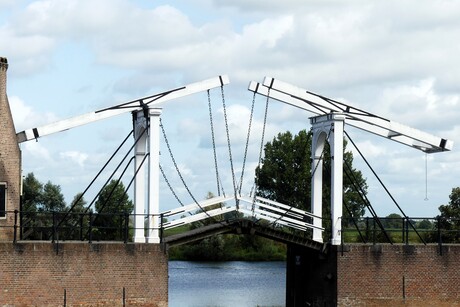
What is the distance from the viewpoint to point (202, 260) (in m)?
71.1

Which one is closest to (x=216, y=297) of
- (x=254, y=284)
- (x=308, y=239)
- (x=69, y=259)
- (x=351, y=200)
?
(x=254, y=284)

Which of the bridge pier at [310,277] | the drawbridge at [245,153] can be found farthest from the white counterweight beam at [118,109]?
the bridge pier at [310,277]

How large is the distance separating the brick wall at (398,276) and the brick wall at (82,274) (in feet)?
17.1

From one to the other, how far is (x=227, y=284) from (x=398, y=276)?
19.3 meters

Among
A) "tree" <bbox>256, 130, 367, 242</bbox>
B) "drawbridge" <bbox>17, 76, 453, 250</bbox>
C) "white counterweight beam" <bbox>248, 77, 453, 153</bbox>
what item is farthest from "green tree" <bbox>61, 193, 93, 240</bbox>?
"tree" <bbox>256, 130, 367, 242</bbox>

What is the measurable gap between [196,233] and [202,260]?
1640 inches

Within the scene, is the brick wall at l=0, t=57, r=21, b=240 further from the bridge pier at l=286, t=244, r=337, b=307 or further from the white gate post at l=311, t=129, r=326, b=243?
the white gate post at l=311, t=129, r=326, b=243

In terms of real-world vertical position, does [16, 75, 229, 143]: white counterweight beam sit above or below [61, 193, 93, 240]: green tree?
above

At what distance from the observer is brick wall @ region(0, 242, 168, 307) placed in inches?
1070

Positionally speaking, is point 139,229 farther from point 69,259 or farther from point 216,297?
point 216,297

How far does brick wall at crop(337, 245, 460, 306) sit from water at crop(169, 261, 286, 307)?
832 centimetres

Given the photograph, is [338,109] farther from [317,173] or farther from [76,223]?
[76,223]

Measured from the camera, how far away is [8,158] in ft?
95.5

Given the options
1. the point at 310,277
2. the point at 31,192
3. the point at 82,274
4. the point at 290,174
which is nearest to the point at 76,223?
the point at 82,274
